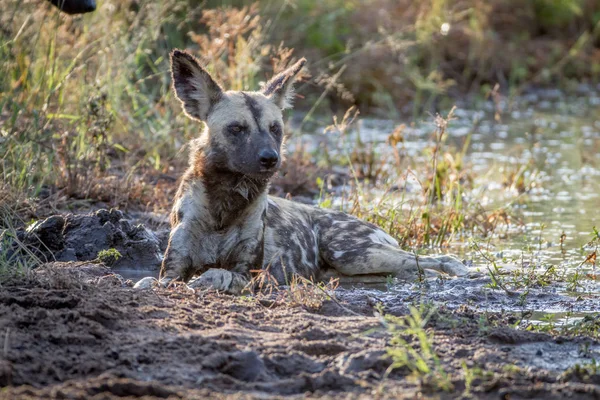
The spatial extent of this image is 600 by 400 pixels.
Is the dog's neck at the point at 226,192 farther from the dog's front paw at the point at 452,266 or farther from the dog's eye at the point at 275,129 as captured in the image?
the dog's front paw at the point at 452,266

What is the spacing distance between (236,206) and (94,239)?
1005 millimetres

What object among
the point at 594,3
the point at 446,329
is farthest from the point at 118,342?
the point at 594,3

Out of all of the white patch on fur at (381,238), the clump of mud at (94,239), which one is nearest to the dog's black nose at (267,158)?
the clump of mud at (94,239)

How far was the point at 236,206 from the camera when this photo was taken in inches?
219

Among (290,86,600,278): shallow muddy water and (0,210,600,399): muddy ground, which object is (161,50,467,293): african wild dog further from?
(290,86,600,278): shallow muddy water

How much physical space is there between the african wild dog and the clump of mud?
0.47m

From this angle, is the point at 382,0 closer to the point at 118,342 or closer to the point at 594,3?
the point at 594,3

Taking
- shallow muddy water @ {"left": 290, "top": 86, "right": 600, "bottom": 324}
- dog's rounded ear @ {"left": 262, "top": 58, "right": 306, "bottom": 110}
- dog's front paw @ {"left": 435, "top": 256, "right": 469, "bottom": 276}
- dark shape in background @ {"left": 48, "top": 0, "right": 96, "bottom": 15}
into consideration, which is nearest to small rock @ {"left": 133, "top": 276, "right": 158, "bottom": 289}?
shallow muddy water @ {"left": 290, "top": 86, "right": 600, "bottom": 324}

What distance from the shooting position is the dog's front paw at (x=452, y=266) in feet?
19.9

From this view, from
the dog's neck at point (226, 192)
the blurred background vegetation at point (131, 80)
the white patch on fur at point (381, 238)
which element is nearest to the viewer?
the dog's neck at point (226, 192)

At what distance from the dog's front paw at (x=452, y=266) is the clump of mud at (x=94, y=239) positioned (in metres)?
1.79

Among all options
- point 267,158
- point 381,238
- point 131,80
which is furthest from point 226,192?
point 131,80

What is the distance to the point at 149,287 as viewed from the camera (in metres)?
4.85

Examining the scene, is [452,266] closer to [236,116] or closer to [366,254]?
[366,254]
